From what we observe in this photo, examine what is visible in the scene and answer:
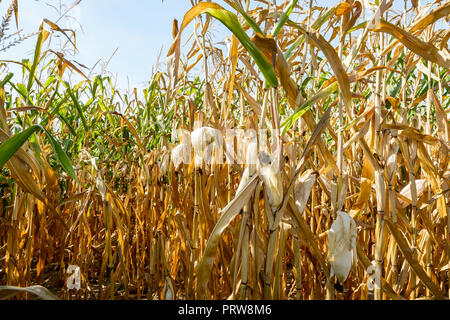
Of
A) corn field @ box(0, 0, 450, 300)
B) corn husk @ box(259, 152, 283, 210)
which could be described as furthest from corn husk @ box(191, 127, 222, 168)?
corn husk @ box(259, 152, 283, 210)

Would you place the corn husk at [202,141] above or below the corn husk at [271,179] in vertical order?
above

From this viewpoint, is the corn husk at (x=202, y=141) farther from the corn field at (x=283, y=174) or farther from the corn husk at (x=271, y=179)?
the corn husk at (x=271, y=179)

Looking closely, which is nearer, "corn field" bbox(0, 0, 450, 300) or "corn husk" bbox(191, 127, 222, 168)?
"corn field" bbox(0, 0, 450, 300)

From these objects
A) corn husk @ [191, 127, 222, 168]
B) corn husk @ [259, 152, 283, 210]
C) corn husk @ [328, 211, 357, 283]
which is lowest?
corn husk @ [328, 211, 357, 283]

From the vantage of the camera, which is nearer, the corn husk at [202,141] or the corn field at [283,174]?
the corn field at [283,174]

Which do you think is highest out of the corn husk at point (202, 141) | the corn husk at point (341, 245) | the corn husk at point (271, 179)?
the corn husk at point (202, 141)

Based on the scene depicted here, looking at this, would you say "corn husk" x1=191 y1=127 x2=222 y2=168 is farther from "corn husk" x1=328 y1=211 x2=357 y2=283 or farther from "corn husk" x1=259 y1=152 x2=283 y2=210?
"corn husk" x1=328 y1=211 x2=357 y2=283

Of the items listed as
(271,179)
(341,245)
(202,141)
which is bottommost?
(341,245)

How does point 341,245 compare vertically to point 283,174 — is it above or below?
below

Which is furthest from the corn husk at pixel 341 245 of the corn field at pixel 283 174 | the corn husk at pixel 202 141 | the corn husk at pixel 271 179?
the corn husk at pixel 202 141

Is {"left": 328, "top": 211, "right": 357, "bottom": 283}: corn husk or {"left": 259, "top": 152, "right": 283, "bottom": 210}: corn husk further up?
{"left": 259, "top": 152, "right": 283, "bottom": 210}: corn husk

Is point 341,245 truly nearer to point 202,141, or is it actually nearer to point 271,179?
point 271,179

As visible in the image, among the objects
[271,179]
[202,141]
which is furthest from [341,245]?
[202,141]
